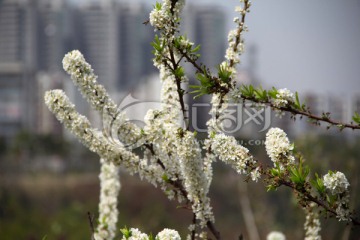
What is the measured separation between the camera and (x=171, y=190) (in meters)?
3.03

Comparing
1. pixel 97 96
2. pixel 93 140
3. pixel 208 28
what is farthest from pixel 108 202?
pixel 208 28

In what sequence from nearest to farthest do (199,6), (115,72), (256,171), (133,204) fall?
→ (256,171)
(133,204)
(115,72)
(199,6)

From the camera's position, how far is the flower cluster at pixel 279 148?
2574mm

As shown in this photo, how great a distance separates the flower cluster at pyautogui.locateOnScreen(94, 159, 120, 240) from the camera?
145 inches

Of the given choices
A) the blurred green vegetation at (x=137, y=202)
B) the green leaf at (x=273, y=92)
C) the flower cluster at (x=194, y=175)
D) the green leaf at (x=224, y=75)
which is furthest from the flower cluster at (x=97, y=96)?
the blurred green vegetation at (x=137, y=202)

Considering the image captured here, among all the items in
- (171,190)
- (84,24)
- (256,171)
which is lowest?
(171,190)

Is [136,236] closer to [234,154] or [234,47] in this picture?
[234,154]

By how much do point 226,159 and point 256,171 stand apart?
0.16 metres

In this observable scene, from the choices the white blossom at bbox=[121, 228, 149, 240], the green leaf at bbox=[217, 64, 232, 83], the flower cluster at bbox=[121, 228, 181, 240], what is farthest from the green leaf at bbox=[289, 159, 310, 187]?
the white blossom at bbox=[121, 228, 149, 240]

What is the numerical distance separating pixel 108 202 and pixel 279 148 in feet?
5.52

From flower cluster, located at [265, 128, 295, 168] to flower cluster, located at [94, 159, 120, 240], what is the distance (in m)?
1.44

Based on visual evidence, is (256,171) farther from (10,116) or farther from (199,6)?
(199,6)

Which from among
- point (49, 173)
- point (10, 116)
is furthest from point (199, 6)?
point (49, 173)

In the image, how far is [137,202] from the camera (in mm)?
32312
